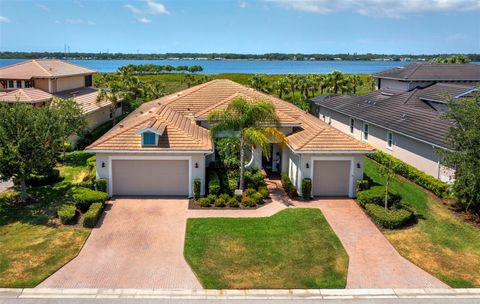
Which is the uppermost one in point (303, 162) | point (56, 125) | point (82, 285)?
point (56, 125)

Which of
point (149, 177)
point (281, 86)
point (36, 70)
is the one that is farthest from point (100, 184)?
point (281, 86)

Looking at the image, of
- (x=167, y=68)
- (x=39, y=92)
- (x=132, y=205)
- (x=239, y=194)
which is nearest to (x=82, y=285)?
(x=132, y=205)

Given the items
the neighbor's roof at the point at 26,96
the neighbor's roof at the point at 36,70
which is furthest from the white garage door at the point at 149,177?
the neighbor's roof at the point at 36,70

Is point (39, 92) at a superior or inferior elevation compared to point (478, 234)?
superior

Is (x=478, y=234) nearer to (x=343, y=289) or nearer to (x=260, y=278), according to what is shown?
(x=343, y=289)

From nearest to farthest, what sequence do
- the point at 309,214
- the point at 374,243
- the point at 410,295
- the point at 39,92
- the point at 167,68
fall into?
the point at 410,295
the point at 374,243
the point at 309,214
the point at 39,92
the point at 167,68

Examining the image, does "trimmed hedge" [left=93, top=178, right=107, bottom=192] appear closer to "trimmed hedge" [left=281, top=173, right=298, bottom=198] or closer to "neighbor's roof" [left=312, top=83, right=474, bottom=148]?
"trimmed hedge" [left=281, top=173, right=298, bottom=198]

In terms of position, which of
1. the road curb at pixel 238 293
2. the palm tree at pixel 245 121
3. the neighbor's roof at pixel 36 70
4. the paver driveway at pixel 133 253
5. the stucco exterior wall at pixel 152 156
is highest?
the neighbor's roof at pixel 36 70

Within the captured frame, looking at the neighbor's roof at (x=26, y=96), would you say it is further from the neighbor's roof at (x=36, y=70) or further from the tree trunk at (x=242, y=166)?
the tree trunk at (x=242, y=166)

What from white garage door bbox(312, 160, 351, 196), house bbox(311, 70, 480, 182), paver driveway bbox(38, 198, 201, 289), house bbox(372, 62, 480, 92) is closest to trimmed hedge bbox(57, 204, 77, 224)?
paver driveway bbox(38, 198, 201, 289)
